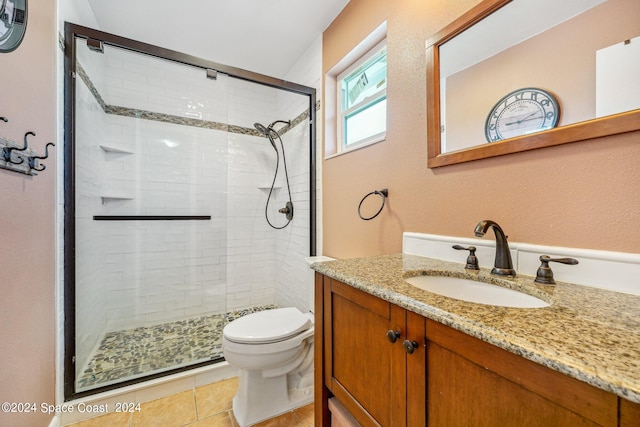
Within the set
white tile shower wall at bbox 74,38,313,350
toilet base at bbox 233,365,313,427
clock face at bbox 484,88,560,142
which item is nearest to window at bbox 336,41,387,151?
white tile shower wall at bbox 74,38,313,350

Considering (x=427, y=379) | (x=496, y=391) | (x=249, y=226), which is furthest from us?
(x=249, y=226)

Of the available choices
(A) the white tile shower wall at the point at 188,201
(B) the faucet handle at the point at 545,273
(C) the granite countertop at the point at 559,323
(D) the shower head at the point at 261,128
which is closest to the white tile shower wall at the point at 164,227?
(A) the white tile shower wall at the point at 188,201

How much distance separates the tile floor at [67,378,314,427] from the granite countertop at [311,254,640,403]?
109 cm

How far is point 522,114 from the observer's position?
88 cm

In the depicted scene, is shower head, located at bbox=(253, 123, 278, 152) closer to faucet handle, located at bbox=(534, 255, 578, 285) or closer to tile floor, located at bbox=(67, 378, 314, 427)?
tile floor, located at bbox=(67, 378, 314, 427)

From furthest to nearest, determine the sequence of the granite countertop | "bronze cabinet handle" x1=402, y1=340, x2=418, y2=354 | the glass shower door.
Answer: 1. the glass shower door
2. "bronze cabinet handle" x1=402, y1=340, x2=418, y2=354
3. the granite countertop

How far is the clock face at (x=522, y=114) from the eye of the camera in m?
0.82

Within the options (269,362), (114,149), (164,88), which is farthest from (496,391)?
(164,88)

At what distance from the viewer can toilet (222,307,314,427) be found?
133cm

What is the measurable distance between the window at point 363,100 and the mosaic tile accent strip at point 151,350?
1787mm

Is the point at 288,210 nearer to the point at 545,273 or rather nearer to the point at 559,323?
the point at 545,273

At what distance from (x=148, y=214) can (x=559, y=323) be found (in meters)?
2.65

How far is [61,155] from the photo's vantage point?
135cm

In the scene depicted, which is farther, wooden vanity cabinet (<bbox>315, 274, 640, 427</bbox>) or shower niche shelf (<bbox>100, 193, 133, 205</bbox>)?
shower niche shelf (<bbox>100, 193, 133, 205</bbox>)
